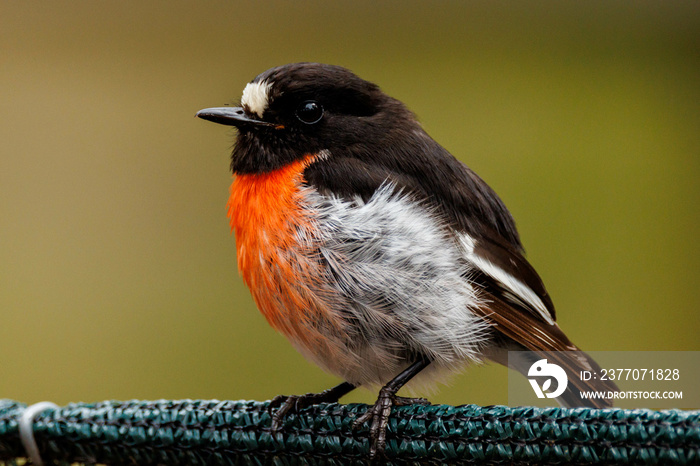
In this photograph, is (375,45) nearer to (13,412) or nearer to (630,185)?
(630,185)

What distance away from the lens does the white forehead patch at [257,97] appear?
59.0 inches

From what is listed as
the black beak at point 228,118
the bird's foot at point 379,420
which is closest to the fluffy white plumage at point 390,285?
the bird's foot at point 379,420

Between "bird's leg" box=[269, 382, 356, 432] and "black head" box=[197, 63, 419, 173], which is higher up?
"black head" box=[197, 63, 419, 173]

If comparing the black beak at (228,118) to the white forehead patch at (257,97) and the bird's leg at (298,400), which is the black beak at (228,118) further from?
the bird's leg at (298,400)

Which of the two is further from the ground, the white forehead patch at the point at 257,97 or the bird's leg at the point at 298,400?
the white forehead patch at the point at 257,97

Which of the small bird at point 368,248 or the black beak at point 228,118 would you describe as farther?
the black beak at point 228,118

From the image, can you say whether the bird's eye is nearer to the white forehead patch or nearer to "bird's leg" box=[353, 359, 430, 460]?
the white forehead patch

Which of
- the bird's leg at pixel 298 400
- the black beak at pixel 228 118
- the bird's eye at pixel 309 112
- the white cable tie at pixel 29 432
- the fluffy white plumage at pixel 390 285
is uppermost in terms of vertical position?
the bird's eye at pixel 309 112

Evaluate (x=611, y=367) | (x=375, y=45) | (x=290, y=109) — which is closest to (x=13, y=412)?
(x=290, y=109)

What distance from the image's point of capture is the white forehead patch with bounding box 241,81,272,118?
4.91ft

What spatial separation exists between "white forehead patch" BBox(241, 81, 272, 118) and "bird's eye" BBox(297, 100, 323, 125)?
0.08 m

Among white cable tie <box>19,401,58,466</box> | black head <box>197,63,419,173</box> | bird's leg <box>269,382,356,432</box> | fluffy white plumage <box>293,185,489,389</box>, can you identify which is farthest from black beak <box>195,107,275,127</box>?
white cable tie <box>19,401,58,466</box>

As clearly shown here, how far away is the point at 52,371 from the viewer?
2.88m

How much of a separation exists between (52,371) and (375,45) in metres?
2.19
